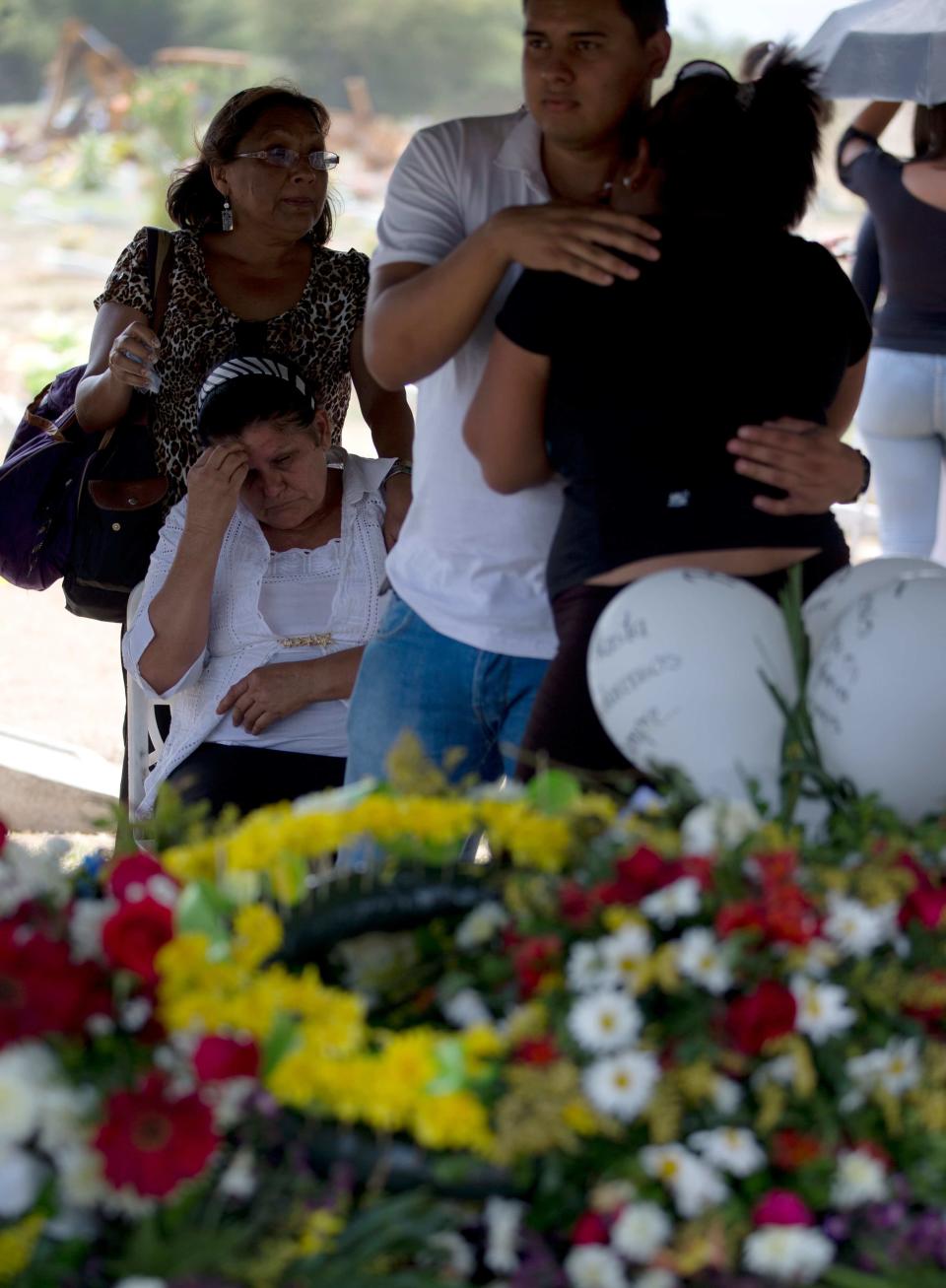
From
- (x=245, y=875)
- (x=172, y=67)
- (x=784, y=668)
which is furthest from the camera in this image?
(x=172, y=67)

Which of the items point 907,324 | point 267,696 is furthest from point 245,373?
point 907,324

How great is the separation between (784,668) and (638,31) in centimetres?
77

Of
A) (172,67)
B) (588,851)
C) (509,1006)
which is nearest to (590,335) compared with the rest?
(588,851)

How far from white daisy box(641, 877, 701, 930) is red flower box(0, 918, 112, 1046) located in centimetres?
33

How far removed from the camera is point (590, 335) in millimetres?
1412

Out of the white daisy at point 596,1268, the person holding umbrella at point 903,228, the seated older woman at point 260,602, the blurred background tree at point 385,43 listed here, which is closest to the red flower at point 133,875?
the white daisy at point 596,1268

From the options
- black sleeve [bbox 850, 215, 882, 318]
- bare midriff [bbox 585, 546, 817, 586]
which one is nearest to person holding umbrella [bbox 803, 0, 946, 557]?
black sleeve [bbox 850, 215, 882, 318]

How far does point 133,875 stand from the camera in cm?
98

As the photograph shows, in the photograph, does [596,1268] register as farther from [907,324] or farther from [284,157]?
[907,324]

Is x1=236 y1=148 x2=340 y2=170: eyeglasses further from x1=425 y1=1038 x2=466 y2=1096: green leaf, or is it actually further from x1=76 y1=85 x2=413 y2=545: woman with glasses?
x1=425 y1=1038 x2=466 y2=1096: green leaf

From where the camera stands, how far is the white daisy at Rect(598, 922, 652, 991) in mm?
908

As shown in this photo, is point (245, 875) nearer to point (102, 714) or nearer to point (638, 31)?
point (638, 31)

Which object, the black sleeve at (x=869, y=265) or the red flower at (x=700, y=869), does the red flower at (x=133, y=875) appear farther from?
the black sleeve at (x=869, y=265)

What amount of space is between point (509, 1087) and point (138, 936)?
24cm
